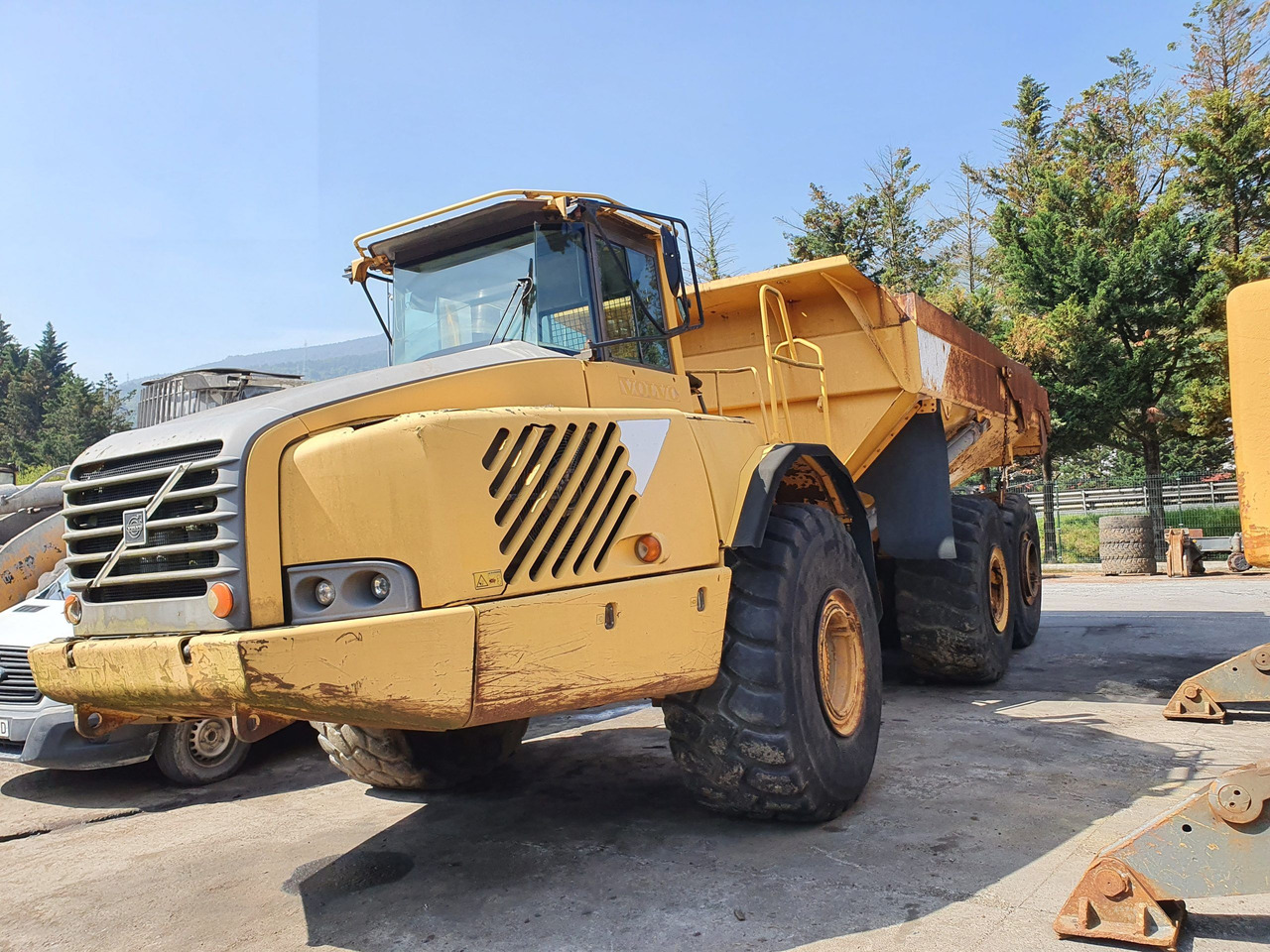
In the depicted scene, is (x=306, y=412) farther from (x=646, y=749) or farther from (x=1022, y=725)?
(x=1022, y=725)

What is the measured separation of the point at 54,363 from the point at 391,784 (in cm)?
7070

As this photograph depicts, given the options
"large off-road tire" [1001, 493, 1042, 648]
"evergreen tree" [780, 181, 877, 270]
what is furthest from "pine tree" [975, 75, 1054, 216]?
"large off-road tire" [1001, 493, 1042, 648]

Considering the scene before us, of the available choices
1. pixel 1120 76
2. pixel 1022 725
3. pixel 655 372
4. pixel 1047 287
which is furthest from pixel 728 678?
pixel 1120 76

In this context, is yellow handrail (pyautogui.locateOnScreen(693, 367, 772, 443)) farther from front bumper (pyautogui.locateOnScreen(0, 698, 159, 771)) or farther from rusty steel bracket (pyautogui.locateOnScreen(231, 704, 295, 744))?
front bumper (pyautogui.locateOnScreen(0, 698, 159, 771))

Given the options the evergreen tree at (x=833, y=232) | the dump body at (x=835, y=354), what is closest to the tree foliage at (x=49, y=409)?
the evergreen tree at (x=833, y=232)

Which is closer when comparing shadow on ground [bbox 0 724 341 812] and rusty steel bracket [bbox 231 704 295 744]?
rusty steel bracket [bbox 231 704 295 744]

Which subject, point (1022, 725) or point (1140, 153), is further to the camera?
point (1140, 153)

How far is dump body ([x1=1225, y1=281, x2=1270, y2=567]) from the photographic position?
2871 millimetres

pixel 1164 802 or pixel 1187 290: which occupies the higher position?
pixel 1187 290

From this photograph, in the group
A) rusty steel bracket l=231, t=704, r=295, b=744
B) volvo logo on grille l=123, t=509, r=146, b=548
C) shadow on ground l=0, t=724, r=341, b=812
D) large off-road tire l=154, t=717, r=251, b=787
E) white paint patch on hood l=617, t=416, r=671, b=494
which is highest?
white paint patch on hood l=617, t=416, r=671, b=494

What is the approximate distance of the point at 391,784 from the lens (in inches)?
206

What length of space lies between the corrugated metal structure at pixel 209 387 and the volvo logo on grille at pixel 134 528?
850 cm

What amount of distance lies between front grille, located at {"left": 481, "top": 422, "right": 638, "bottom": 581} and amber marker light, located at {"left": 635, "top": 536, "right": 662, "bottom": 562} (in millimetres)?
128

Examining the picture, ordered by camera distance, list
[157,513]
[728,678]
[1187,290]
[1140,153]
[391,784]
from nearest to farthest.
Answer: [157,513] → [728,678] → [391,784] → [1187,290] → [1140,153]
